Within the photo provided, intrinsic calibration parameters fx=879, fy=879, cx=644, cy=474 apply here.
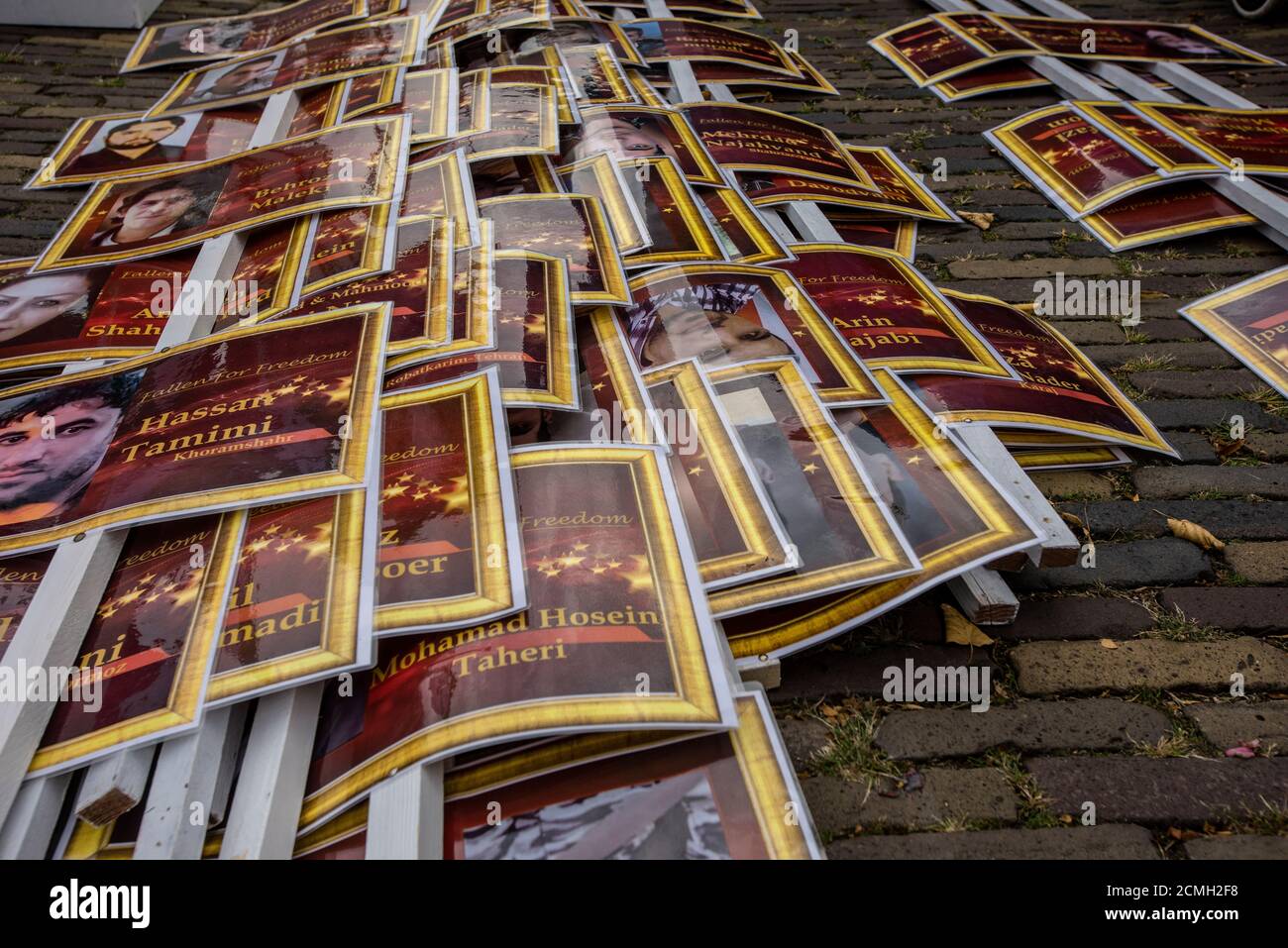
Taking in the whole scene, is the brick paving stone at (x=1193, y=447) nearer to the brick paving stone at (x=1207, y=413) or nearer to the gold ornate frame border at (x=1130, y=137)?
the brick paving stone at (x=1207, y=413)

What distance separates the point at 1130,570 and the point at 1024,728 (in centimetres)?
51

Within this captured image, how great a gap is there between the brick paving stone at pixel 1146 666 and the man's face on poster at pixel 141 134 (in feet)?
11.3

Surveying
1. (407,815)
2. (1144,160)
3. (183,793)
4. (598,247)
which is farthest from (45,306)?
(1144,160)

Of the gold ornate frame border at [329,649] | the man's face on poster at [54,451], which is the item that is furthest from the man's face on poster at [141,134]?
the gold ornate frame border at [329,649]

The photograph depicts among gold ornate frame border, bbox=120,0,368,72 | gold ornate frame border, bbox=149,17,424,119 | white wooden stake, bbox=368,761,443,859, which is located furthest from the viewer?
gold ornate frame border, bbox=120,0,368,72

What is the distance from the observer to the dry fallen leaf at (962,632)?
64.4 inches

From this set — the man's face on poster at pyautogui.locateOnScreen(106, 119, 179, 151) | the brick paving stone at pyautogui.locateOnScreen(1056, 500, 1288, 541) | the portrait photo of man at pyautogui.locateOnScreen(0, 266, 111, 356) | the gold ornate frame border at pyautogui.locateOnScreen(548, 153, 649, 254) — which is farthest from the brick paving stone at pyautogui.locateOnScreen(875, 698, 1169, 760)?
the man's face on poster at pyautogui.locateOnScreen(106, 119, 179, 151)

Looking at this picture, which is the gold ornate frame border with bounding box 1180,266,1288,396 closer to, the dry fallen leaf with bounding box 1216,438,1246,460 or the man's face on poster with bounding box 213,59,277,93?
the dry fallen leaf with bounding box 1216,438,1246,460

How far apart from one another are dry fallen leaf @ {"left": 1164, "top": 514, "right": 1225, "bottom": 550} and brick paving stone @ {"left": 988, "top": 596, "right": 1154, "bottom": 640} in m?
0.27

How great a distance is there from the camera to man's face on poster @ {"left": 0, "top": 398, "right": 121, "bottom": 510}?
1715mm

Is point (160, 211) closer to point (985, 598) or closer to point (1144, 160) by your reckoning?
point (985, 598)

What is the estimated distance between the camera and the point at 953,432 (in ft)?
6.22
